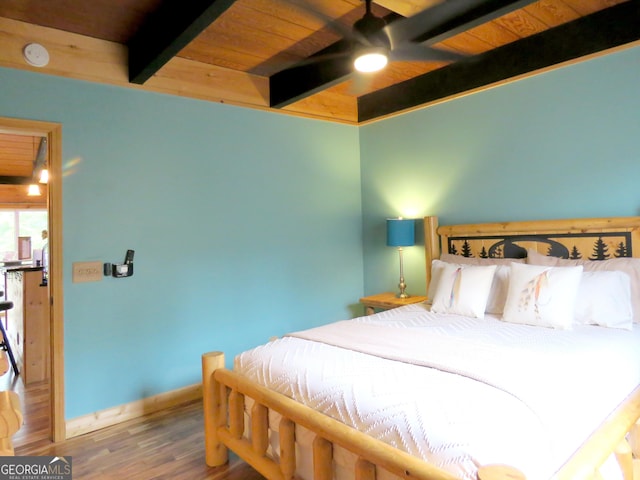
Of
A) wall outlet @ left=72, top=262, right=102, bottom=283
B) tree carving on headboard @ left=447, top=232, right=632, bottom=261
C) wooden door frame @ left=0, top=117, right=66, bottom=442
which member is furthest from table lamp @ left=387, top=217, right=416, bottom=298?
wooden door frame @ left=0, top=117, right=66, bottom=442

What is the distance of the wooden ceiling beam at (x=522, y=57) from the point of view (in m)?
2.47

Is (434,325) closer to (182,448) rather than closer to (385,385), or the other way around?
(385,385)

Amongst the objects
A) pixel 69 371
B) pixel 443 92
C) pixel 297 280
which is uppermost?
pixel 443 92

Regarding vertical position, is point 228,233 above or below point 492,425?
above

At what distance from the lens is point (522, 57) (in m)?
2.88

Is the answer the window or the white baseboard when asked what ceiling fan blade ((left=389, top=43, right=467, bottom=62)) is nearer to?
the white baseboard

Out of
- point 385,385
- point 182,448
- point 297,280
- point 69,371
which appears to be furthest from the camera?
point 297,280

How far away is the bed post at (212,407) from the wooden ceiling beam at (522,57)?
9.00ft

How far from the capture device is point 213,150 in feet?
10.4

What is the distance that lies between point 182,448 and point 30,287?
88.9 inches

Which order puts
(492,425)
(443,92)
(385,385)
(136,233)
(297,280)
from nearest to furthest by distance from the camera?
(492,425), (385,385), (136,233), (443,92), (297,280)

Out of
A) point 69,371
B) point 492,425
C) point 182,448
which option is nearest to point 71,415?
point 69,371

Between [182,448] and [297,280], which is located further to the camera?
[297,280]

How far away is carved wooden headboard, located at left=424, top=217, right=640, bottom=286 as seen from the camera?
253 centimetres
